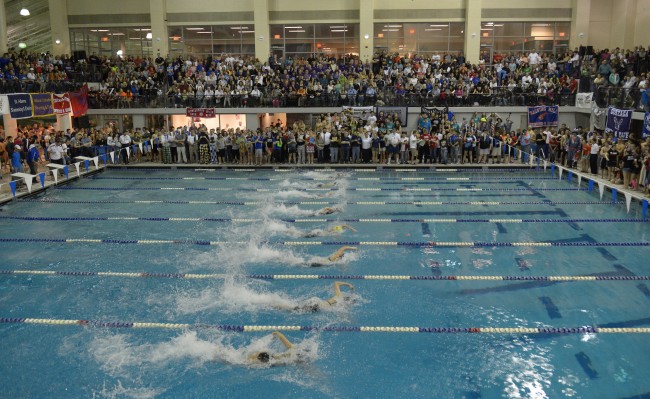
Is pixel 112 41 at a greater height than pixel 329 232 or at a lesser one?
greater

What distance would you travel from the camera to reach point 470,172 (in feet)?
58.5

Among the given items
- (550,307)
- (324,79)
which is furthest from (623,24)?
(550,307)

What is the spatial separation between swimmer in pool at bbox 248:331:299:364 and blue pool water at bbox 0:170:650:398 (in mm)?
97

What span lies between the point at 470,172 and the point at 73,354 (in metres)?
14.0

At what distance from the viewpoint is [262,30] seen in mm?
26656

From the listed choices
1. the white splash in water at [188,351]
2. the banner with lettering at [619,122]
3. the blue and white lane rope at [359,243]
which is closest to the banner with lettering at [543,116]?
the banner with lettering at [619,122]

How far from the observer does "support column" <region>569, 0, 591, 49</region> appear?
25.2 meters

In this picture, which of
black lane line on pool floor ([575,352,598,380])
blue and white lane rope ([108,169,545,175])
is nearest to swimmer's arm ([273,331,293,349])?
black lane line on pool floor ([575,352,598,380])

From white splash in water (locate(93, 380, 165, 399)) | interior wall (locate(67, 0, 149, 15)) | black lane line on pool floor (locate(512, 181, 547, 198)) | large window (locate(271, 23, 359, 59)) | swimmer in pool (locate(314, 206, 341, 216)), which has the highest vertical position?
interior wall (locate(67, 0, 149, 15))

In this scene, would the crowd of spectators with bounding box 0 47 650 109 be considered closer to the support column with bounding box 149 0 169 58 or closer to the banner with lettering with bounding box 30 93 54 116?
the banner with lettering with bounding box 30 93 54 116

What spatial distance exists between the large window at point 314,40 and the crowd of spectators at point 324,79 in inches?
83.9

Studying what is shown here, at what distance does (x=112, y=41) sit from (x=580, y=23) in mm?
23007

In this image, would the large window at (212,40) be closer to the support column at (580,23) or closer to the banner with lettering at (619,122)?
the support column at (580,23)

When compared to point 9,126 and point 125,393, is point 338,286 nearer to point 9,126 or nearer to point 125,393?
point 125,393
